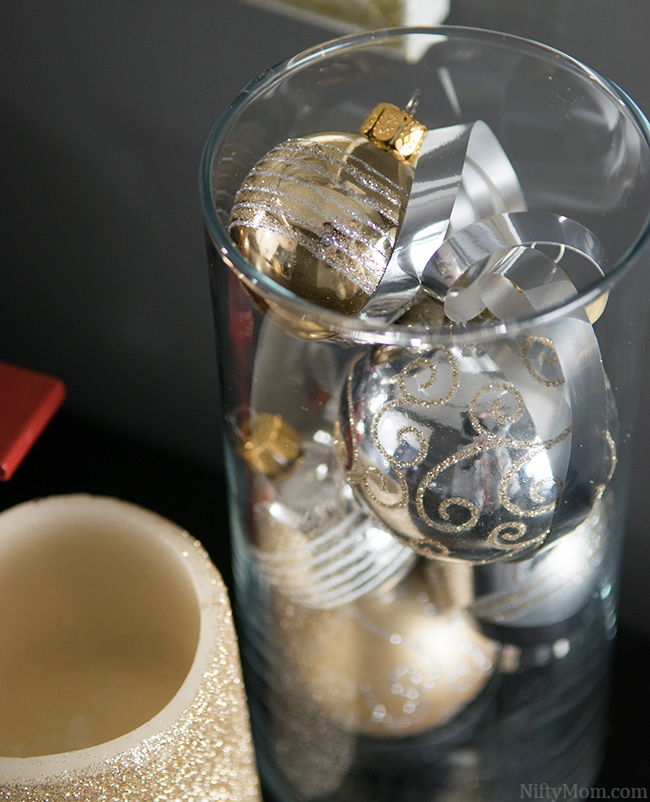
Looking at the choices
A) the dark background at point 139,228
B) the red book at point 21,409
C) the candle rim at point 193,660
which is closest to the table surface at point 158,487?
the dark background at point 139,228

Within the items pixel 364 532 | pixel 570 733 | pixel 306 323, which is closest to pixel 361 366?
pixel 306 323

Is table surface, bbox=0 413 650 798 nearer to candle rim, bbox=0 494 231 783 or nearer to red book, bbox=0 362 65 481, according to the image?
red book, bbox=0 362 65 481

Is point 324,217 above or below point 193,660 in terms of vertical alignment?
above

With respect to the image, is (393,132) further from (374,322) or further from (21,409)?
(21,409)

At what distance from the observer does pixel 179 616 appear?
0.91 feet

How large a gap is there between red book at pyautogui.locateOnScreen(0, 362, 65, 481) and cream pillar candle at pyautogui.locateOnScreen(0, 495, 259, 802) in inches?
4.0

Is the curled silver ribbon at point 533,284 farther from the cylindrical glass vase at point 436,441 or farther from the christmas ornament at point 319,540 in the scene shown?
the christmas ornament at point 319,540

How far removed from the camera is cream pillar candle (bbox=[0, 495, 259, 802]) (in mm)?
235

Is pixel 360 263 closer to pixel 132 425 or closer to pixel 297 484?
pixel 297 484

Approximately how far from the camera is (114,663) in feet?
1.01

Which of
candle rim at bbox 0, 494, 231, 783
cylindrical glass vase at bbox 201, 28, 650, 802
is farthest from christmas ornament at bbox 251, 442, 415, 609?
candle rim at bbox 0, 494, 231, 783

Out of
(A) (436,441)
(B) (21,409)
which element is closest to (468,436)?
(A) (436,441)

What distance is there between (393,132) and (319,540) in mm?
202

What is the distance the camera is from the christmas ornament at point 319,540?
1.26 feet
